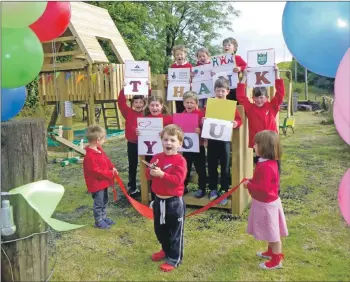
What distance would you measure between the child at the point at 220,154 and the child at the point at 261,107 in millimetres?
252

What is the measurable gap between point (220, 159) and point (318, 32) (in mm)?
2165

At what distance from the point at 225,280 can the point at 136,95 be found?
2.75 meters

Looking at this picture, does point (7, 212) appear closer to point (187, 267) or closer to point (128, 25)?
point (187, 267)

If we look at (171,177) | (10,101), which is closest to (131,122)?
(171,177)

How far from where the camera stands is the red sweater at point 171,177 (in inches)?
126

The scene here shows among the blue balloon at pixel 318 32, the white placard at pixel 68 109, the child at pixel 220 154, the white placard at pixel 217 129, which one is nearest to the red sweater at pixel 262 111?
the child at pixel 220 154

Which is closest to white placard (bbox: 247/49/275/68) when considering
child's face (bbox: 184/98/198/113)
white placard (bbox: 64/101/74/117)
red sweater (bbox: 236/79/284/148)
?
red sweater (bbox: 236/79/284/148)

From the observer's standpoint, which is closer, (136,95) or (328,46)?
(328,46)

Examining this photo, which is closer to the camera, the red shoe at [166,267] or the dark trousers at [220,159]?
the red shoe at [166,267]

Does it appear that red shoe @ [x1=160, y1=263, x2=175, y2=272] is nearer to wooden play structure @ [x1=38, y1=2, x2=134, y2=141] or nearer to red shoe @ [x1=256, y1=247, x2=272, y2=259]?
red shoe @ [x1=256, y1=247, x2=272, y2=259]

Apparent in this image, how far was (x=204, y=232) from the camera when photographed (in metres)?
4.10

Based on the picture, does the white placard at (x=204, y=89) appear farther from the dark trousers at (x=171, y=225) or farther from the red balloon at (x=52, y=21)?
the red balloon at (x=52, y=21)

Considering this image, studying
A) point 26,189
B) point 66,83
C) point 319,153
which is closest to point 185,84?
point 26,189

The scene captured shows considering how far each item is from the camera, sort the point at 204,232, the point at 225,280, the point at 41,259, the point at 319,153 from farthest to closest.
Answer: the point at 319,153 → the point at 204,232 → the point at 225,280 → the point at 41,259
